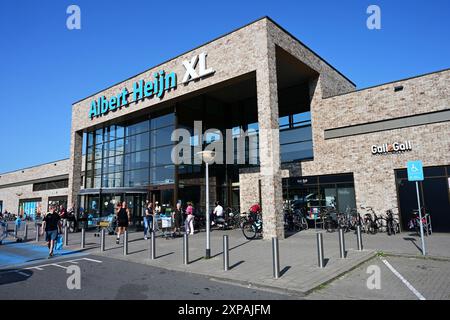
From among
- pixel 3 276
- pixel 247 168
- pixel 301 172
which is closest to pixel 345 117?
pixel 301 172

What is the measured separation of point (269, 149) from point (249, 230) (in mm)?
3755

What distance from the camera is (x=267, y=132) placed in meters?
13.7

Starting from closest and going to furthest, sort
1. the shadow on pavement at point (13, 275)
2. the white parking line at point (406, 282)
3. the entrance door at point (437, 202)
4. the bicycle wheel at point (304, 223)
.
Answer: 1. the white parking line at point (406, 282)
2. the shadow on pavement at point (13, 275)
3. the entrance door at point (437, 202)
4. the bicycle wheel at point (304, 223)

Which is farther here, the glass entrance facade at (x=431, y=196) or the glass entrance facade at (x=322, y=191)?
the glass entrance facade at (x=322, y=191)

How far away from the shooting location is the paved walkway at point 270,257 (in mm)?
6797

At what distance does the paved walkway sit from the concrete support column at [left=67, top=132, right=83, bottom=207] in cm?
1175

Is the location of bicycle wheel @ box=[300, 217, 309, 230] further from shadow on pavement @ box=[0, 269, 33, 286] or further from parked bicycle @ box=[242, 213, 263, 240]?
shadow on pavement @ box=[0, 269, 33, 286]

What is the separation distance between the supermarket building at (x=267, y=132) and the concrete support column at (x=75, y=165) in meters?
0.08

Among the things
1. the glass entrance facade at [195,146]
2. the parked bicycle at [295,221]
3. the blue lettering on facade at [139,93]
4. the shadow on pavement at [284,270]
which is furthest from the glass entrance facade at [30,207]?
the shadow on pavement at [284,270]
